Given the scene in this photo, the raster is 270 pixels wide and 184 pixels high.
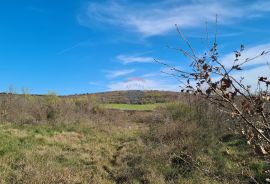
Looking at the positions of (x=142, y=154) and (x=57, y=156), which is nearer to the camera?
(x=57, y=156)

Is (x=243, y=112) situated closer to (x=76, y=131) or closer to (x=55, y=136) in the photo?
(x=55, y=136)

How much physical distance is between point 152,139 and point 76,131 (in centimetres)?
558

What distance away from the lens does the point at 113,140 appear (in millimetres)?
18969

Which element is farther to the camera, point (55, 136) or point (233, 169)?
point (55, 136)

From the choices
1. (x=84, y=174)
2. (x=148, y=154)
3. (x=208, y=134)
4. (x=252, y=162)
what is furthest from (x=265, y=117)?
(x=208, y=134)


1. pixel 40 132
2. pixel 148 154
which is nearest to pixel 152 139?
pixel 148 154

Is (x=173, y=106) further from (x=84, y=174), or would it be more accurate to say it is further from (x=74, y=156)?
(x=84, y=174)

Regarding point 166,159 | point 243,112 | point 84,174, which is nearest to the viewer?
point 243,112

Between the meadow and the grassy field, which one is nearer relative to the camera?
the grassy field

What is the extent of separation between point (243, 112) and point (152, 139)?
1447cm

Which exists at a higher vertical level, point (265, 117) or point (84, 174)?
point (265, 117)

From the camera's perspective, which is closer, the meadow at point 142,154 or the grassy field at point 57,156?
the grassy field at point 57,156

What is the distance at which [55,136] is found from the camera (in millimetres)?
17859

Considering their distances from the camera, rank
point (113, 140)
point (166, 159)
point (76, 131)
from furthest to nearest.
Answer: point (76, 131)
point (113, 140)
point (166, 159)
